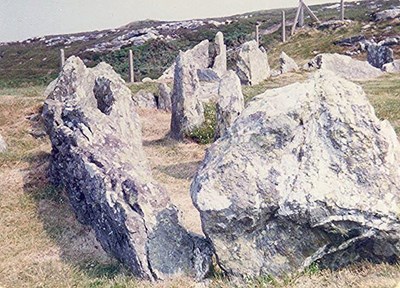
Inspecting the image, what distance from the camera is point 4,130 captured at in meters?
17.7

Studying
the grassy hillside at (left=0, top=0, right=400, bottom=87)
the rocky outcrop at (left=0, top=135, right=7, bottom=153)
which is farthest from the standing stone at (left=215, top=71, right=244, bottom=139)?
the grassy hillside at (left=0, top=0, right=400, bottom=87)

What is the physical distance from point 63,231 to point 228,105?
6.30 meters

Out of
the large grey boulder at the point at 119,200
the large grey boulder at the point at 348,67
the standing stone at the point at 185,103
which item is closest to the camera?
the large grey boulder at the point at 119,200

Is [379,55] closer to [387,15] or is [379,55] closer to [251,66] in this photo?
[251,66]

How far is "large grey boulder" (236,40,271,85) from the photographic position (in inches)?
995

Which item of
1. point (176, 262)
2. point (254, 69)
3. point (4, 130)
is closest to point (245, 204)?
point (176, 262)

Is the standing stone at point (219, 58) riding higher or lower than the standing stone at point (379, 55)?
higher

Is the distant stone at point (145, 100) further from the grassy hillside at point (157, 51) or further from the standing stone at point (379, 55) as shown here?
the grassy hillside at point (157, 51)

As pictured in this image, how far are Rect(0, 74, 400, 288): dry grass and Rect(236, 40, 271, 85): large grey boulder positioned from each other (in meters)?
8.36

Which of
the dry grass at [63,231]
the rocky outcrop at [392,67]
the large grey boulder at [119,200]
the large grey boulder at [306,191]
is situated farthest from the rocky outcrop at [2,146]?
the rocky outcrop at [392,67]

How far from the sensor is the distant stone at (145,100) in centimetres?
1995

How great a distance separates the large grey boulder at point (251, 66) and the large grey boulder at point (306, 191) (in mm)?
18173

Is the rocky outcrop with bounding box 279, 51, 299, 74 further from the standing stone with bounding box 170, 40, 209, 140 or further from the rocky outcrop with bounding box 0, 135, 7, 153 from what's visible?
the rocky outcrop with bounding box 0, 135, 7, 153

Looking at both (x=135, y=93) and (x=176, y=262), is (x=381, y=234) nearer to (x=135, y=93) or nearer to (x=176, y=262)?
(x=176, y=262)
